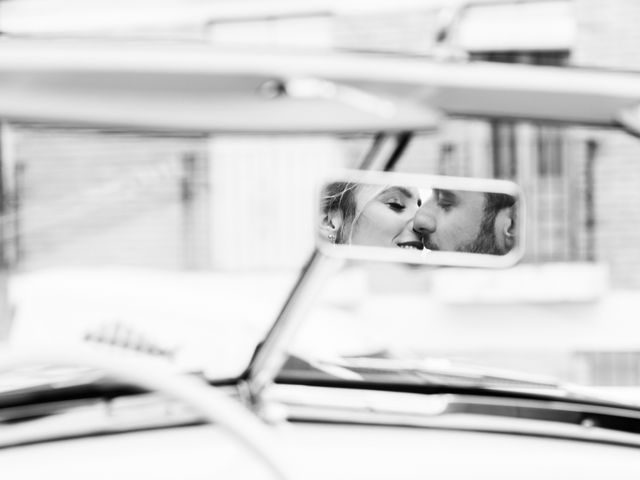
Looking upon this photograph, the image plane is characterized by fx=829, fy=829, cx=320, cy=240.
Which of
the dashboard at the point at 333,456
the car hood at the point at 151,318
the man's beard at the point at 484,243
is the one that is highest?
the man's beard at the point at 484,243

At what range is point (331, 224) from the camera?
49.3 inches

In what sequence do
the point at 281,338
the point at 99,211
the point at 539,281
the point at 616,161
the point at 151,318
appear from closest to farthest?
1. the point at 281,338
2. the point at 151,318
3. the point at 99,211
4. the point at 539,281
5. the point at 616,161

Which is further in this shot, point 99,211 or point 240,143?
point 99,211

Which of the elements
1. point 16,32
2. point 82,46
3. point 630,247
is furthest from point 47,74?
point 630,247

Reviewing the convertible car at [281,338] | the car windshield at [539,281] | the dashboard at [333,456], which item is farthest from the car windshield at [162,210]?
the dashboard at [333,456]

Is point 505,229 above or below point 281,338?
above

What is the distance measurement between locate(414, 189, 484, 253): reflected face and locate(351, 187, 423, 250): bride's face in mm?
15

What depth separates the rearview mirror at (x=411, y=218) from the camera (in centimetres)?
123

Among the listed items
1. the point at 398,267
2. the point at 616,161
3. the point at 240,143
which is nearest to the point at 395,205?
the point at 240,143

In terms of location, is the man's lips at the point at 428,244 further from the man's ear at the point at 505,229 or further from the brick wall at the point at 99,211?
the brick wall at the point at 99,211

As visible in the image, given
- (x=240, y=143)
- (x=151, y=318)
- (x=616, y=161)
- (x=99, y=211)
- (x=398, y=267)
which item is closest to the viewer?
(x=151, y=318)

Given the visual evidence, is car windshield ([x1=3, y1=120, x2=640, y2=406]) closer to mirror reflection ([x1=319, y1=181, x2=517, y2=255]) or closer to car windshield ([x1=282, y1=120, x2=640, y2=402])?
car windshield ([x1=282, y1=120, x2=640, y2=402])

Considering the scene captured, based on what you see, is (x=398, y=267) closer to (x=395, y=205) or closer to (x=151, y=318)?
(x=151, y=318)

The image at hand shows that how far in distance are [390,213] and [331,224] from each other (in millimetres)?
90
